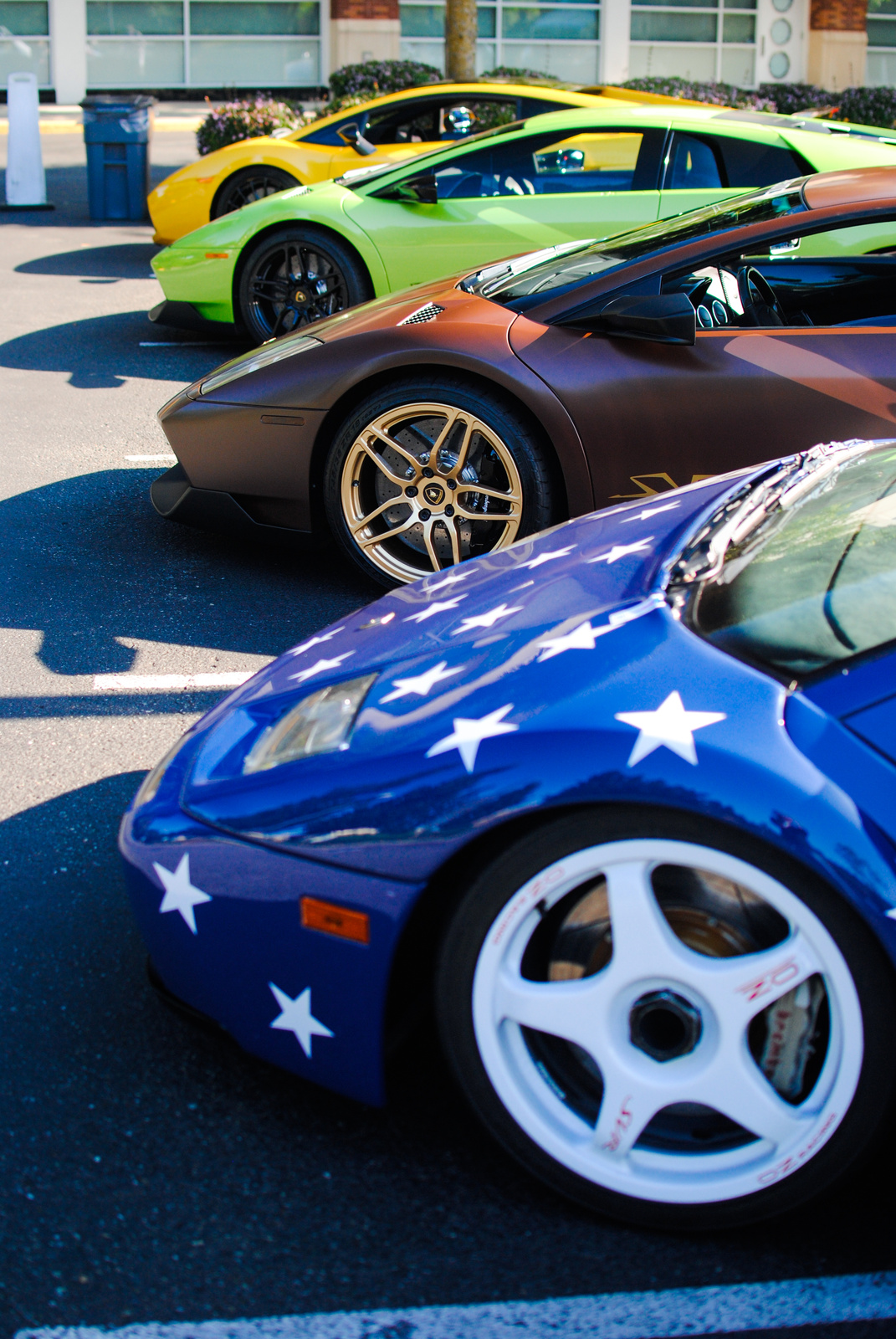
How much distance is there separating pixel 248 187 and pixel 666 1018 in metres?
8.46

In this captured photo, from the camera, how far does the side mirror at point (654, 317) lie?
3.62 meters

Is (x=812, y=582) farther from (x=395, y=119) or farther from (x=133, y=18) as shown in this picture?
(x=133, y=18)

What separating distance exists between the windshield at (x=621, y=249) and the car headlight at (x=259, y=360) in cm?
59

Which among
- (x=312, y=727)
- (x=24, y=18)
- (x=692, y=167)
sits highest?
(x=24, y=18)

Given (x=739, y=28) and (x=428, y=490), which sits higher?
(x=739, y=28)

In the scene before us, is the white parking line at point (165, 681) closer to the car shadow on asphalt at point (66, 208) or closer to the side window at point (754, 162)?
the side window at point (754, 162)

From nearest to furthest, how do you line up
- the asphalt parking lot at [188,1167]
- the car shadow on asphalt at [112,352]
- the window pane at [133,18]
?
1. the asphalt parking lot at [188,1167]
2. the car shadow on asphalt at [112,352]
3. the window pane at [133,18]

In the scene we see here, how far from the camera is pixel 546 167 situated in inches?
266

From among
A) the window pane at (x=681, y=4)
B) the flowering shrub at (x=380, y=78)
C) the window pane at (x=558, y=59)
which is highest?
the window pane at (x=681, y=4)

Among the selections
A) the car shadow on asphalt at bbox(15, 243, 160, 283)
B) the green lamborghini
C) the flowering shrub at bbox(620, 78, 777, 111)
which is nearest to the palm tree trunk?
the flowering shrub at bbox(620, 78, 777, 111)

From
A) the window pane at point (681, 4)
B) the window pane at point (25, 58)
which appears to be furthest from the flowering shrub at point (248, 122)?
the window pane at point (681, 4)

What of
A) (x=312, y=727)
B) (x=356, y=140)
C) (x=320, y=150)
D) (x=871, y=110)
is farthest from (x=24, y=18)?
(x=312, y=727)

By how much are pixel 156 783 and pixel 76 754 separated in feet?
3.70

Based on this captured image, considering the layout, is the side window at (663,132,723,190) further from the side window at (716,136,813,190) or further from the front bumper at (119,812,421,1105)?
the front bumper at (119,812,421,1105)
